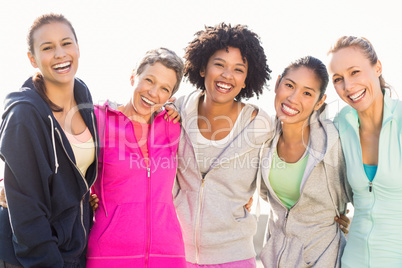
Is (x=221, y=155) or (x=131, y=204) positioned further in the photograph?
(x=221, y=155)

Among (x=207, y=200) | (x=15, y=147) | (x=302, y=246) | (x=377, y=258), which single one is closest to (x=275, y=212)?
(x=302, y=246)

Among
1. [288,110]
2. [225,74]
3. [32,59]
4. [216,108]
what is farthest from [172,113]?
[32,59]

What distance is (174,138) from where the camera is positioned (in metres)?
3.40

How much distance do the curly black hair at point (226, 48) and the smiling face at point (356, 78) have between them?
0.75 meters

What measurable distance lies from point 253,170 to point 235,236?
565 millimetres

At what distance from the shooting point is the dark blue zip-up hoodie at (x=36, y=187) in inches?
95.7

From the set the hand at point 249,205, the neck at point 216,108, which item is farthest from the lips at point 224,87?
the hand at point 249,205

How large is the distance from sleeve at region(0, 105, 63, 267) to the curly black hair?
1834mm

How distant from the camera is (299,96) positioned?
354cm

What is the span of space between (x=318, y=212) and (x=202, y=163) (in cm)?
101

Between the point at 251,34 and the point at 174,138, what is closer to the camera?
the point at 174,138

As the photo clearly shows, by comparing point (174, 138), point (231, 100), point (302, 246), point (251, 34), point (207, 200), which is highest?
point (251, 34)

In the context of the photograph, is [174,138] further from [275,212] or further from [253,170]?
[275,212]

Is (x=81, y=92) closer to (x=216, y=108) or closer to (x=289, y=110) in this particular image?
(x=216, y=108)
